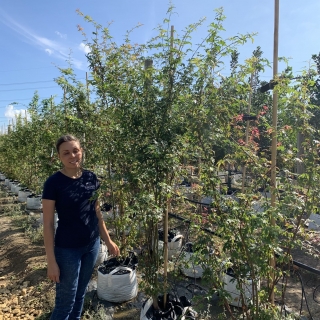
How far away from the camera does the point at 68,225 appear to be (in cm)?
209

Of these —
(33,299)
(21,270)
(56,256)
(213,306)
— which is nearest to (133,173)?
(56,256)

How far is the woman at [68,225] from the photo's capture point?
6.50ft

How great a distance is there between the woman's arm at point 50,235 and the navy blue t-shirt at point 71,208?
0.06 meters

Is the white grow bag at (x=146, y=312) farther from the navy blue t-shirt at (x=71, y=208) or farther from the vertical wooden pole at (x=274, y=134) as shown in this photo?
the navy blue t-shirt at (x=71, y=208)

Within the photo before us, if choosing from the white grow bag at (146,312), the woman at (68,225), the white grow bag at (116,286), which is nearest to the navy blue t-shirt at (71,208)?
the woman at (68,225)

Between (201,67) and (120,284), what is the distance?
225cm

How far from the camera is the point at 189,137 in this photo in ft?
6.79

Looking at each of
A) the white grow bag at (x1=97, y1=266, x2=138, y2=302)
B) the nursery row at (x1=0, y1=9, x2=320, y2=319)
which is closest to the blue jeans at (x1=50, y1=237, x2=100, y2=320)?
the nursery row at (x1=0, y1=9, x2=320, y2=319)

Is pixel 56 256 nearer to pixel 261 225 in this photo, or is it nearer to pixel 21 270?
pixel 261 225

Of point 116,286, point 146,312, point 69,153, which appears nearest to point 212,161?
point 69,153

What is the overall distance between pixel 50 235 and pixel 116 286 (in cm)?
132

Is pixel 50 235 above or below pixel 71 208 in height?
below

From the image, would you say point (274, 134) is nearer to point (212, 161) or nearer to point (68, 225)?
point (212, 161)

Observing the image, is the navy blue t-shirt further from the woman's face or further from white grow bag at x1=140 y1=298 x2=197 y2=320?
white grow bag at x1=140 y1=298 x2=197 y2=320
